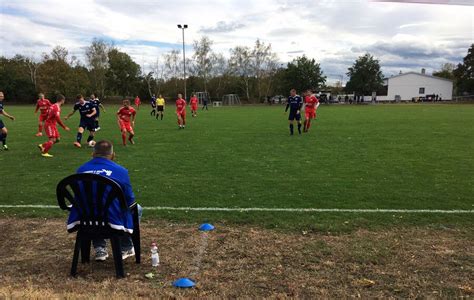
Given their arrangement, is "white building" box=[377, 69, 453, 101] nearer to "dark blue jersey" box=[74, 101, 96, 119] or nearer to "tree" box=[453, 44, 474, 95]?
"tree" box=[453, 44, 474, 95]

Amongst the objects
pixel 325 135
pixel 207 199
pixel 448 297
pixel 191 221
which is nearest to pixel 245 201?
pixel 207 199

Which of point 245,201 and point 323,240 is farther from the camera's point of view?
point 245,201

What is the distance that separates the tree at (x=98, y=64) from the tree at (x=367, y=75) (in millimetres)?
51181

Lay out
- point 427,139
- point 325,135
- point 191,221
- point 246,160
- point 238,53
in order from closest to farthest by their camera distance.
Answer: point 191,221
point 246,160
point 427,139
point 325,135
point 238,53

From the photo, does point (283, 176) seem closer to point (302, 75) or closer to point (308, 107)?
point (308, 107)

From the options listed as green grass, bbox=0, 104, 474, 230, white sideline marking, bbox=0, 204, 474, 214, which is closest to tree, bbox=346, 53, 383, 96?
green grass, bbox=0, 104, 474, 230

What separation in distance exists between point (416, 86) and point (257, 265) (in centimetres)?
9568

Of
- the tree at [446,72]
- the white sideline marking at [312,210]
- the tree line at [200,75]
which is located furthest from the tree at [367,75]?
the white sideline marking at [312,210]

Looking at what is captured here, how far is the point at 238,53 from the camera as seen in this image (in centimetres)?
7931

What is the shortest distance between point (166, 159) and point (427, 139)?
10305 mm

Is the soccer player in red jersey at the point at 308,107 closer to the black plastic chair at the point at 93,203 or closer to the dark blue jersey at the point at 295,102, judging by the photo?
the dark blue jersey at the point at 295,102

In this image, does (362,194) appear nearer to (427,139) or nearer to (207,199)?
(207,199)

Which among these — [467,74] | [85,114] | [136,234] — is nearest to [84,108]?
[85,114]

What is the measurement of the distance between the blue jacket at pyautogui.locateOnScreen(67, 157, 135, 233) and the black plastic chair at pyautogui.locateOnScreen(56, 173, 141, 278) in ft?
0.16
